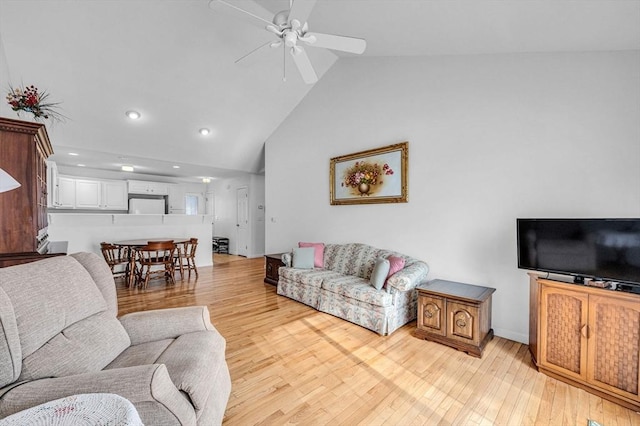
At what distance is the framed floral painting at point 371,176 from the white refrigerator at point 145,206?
6106mm

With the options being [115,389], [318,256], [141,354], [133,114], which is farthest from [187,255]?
[115,389]

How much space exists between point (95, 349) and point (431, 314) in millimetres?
2635

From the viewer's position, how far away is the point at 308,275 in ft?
12.2

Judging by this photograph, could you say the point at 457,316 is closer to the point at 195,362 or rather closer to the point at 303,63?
the point at 195,362

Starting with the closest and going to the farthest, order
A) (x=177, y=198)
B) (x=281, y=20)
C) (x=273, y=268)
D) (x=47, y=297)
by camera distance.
A: 1. (x=47, y=297)
2. (x=281, y=20)
3. (x=273, y=268)
4. (x=177, y=198)

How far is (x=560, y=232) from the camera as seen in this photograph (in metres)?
2.20

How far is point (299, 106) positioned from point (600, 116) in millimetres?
4096

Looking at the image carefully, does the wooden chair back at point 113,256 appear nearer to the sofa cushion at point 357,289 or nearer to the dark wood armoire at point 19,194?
the dark wood armoire at point 19,194

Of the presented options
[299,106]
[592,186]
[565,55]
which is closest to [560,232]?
[592,186]

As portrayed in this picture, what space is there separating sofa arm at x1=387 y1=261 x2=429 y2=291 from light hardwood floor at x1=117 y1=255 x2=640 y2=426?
1.68ft

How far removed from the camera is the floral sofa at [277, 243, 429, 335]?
2.89m

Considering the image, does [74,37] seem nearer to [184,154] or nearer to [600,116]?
[184,154]

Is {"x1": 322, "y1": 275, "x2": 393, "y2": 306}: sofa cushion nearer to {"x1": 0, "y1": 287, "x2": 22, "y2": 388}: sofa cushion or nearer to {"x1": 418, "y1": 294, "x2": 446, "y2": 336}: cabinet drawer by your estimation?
{"x1": 418, "y1": 294, "x2": 446, "y2": 336}: cabinet drawer

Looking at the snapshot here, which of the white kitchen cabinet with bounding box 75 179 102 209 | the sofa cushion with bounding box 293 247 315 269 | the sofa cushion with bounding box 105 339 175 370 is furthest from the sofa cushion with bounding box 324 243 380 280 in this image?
the white kitchen cabinet with bounding box 75 179 102 209
